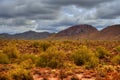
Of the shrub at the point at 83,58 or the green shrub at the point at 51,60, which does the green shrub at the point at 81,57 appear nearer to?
the shrub at the point at 83,58

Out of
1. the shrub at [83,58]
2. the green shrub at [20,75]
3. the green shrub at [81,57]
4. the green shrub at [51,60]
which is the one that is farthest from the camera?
the green shrub at [81,57]

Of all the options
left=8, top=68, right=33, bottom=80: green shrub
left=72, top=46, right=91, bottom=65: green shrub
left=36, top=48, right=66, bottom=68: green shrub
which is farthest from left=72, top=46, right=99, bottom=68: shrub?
left=8, top=68, right=33, bottom=80: green shrub

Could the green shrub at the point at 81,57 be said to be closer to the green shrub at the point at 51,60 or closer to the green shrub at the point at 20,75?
the green shrub at the point at 51,60

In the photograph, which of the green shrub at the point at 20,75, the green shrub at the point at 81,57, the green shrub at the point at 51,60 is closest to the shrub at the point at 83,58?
the green shrub at the point at 81,57

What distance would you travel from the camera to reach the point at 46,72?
71.3 ft

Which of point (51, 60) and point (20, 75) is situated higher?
point (51, 60)

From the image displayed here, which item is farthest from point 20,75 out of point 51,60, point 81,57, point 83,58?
point 83,58

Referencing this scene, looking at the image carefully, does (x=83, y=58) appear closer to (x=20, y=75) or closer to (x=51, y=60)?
(x=51, y=60)

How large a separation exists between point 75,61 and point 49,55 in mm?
3879

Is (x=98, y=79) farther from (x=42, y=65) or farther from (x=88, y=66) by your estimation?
(x=42, y=65)

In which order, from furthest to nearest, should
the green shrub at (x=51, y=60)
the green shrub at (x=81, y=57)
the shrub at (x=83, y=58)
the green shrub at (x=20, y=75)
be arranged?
the green shrub at (x=81, y=57), the shrub at (x=83, y=58), the green shrub at (x=51, y=60), the green shrub at (x=20, y=75)

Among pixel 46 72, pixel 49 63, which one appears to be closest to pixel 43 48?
pixel 49 63

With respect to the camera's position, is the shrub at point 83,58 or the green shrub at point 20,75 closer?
the green shrub at point 20,75

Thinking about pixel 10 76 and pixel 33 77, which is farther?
pixel 33 77
